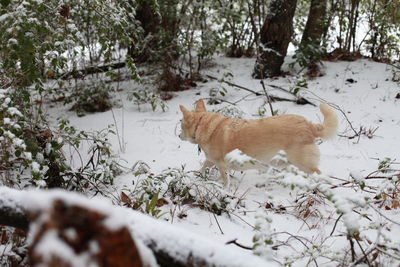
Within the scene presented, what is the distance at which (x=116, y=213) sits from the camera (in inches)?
33.8

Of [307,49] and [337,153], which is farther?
[307,49]

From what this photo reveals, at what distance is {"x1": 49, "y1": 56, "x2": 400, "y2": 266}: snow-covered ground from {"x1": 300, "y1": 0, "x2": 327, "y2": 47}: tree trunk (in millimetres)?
684

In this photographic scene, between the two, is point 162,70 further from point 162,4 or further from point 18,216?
point 18,216

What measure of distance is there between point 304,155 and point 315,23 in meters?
4.49

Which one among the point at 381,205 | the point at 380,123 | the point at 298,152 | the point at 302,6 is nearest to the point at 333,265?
the point at 381,205

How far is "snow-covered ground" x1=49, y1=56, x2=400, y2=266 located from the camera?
2.70m

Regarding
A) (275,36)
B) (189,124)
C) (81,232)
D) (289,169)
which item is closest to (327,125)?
(189,124)

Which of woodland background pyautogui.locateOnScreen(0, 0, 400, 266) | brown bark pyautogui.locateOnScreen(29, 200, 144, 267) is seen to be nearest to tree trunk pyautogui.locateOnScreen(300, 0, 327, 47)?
woodland background pyautogui.locateOnScreen(0, 0, 400, 266)

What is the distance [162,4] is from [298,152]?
15.2ft

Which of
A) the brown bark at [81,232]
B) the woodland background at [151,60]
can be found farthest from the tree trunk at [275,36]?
the brown bark at [81,232]

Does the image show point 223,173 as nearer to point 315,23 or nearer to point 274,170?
point 274,170

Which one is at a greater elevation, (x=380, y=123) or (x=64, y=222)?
(x=64, y=222)

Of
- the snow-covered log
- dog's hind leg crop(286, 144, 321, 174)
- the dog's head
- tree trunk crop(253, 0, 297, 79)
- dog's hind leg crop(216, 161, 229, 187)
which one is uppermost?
tree trunk crop(253, 0, 297, 79)

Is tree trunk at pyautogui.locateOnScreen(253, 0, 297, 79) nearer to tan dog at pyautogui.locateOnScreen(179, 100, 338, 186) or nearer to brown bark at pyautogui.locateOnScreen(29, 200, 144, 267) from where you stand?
tan dog at pyautogui.locateOnScreen(179, 100, 338, 186)
